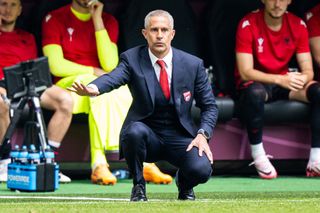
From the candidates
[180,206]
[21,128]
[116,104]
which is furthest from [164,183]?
[180,206]

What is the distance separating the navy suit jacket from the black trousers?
0.41ft

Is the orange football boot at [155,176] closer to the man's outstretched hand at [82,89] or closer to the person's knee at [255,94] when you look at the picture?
the person's knee at [255,94]

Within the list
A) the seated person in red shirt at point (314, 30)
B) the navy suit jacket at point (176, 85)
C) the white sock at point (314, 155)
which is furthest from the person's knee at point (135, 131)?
the seated person in red shirt at point (314, 30)

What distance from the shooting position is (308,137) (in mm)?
11242

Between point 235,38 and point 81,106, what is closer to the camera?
point 81,106

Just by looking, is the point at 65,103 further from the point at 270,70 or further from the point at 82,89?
the point at 82,89

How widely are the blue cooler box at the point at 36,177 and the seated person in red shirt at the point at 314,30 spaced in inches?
133

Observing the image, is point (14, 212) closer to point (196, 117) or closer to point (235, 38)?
point (196, 117)

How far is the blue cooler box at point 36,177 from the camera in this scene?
9125 mm

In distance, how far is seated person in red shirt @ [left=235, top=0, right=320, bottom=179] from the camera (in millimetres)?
10656

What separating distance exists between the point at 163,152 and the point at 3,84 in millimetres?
2713

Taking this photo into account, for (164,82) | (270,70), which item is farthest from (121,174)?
(164,82)

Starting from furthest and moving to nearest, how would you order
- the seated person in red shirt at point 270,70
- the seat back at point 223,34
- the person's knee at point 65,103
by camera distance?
the seat back at point 223,34, the seated person in red shirt at point 270,70, the person's knee at point 65,103

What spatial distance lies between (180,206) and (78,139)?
4.00 m
